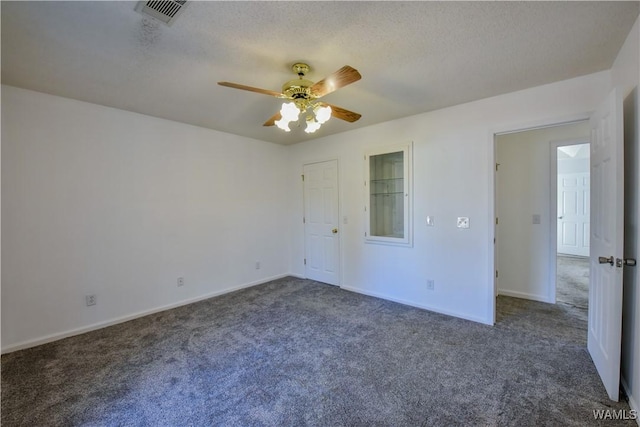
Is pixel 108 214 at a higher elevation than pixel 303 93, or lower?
lower

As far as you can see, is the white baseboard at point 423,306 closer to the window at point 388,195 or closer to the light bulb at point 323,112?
the window at point 388,195

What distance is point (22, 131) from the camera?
2633 millimetres

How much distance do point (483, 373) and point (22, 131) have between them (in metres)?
4.68

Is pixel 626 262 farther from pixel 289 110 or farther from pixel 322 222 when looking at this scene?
pixel 322 222

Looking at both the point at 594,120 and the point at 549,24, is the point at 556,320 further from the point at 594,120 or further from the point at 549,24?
the point at 549,24

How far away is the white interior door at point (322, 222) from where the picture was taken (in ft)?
14.7

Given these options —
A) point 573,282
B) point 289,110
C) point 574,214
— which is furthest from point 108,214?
point 574,214

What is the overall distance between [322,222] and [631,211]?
3.50 metres

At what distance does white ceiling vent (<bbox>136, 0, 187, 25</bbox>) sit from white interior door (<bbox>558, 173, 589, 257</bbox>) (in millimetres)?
8307

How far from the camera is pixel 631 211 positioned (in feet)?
6.23

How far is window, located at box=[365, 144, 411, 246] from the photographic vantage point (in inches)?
142

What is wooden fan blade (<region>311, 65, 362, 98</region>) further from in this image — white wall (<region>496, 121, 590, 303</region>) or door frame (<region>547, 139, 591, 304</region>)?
door frame (<region>547, 139, 591, 304</region>)

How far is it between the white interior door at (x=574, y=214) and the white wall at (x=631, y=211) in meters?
5.70

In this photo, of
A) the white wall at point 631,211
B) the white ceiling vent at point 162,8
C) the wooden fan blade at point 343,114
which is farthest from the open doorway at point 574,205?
the white ceiling vent at point 162,8
